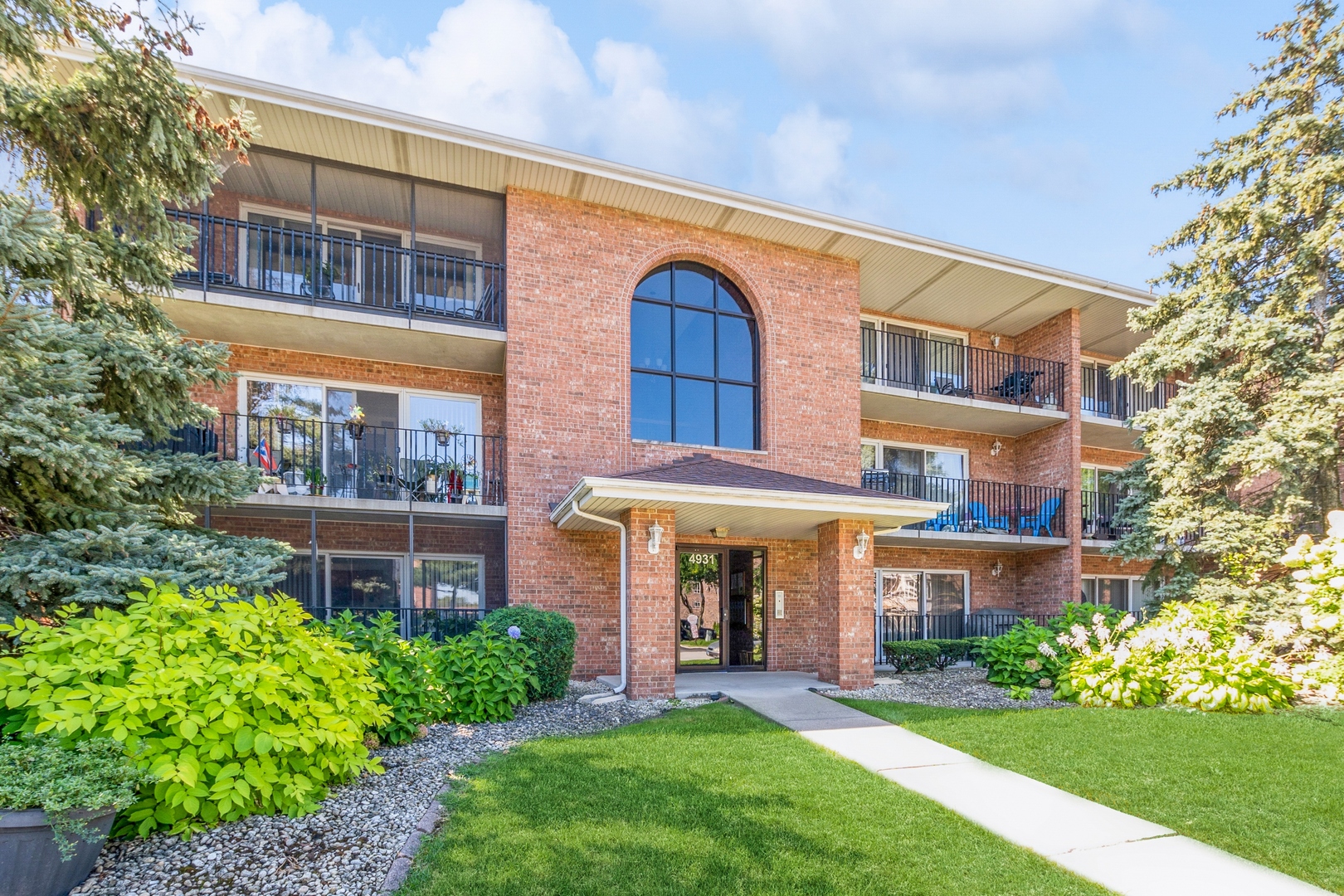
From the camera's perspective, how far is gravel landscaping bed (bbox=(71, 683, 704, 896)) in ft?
12.5

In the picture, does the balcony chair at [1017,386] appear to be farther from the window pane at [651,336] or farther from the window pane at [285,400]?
the window pane at [285,400]

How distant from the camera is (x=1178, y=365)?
12.5 m

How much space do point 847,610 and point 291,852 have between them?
794 centimetres

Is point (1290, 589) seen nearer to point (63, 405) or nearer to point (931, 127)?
point (63, 405)

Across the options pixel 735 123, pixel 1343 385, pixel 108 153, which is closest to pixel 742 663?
pixel 1343 385

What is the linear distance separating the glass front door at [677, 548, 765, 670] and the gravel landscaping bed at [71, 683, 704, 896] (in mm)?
7117

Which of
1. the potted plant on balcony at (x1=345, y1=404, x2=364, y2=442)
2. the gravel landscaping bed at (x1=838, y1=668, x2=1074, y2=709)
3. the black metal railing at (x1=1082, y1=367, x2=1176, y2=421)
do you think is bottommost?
the gravel landscaping bed at (x1=838, y1=668, x2=1074, y2=709)

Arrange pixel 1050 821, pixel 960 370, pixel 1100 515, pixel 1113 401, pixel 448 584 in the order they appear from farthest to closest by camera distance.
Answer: pixel 1113 401 → pixel 1100 515 → pixel 960 370 → pixel 448 584 → pixel 1050 821

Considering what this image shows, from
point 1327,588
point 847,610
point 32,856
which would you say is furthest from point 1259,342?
point 32,856

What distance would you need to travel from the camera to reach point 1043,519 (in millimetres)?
15312

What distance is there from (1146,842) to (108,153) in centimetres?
915

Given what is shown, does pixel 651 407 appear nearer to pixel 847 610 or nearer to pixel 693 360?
pixel 693 360

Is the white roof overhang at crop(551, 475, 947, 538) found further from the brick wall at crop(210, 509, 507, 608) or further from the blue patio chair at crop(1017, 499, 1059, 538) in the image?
the blue patio chair at crop(1017, 499, 1059, 538)

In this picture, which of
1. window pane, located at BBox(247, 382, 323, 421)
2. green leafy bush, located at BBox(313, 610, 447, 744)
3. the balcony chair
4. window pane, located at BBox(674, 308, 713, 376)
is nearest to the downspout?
green leafy bush, located at BBox(313, 610, 447, 744)
